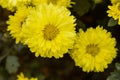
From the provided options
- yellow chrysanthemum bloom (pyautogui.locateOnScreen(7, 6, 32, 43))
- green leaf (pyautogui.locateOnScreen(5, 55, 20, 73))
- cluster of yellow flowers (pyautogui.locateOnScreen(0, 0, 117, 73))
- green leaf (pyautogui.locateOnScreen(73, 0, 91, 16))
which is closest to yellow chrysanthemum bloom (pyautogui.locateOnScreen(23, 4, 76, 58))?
cluster of yellow flowers (pyautogui.locateOnScreen(0, 0, 117, 73))

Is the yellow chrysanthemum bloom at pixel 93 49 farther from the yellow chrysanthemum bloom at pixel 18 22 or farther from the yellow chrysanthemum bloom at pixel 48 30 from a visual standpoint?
the yellow chrysanthemum bloom at pixel 18 22

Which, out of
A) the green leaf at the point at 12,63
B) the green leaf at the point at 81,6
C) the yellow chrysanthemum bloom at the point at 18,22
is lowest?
the green leaf at the point at 12,63

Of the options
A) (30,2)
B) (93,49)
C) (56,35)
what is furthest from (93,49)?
(30,2)

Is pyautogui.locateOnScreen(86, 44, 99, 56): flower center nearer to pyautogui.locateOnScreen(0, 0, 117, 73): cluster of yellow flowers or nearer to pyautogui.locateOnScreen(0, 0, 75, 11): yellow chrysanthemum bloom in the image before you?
pyautogui.locateOnScreen(0, 0, 117, 73): cluster of yellow flowers

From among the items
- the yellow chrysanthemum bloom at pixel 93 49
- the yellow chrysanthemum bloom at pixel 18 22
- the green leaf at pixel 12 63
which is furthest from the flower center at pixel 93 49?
the green leaf at pixel 12 63

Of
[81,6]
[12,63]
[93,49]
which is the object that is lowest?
[12,63]

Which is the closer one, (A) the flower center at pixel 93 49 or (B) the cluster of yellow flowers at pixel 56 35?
(B) the cluster of yellow flowers at pixel 56 35

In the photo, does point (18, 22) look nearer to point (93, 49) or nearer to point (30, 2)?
point (30, 2)

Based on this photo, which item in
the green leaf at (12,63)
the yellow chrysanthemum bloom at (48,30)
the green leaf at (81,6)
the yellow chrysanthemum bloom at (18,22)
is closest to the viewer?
the yellow chrysanthemum bloom at (48,30)

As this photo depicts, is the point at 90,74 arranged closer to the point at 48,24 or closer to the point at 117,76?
the point at 117,76
